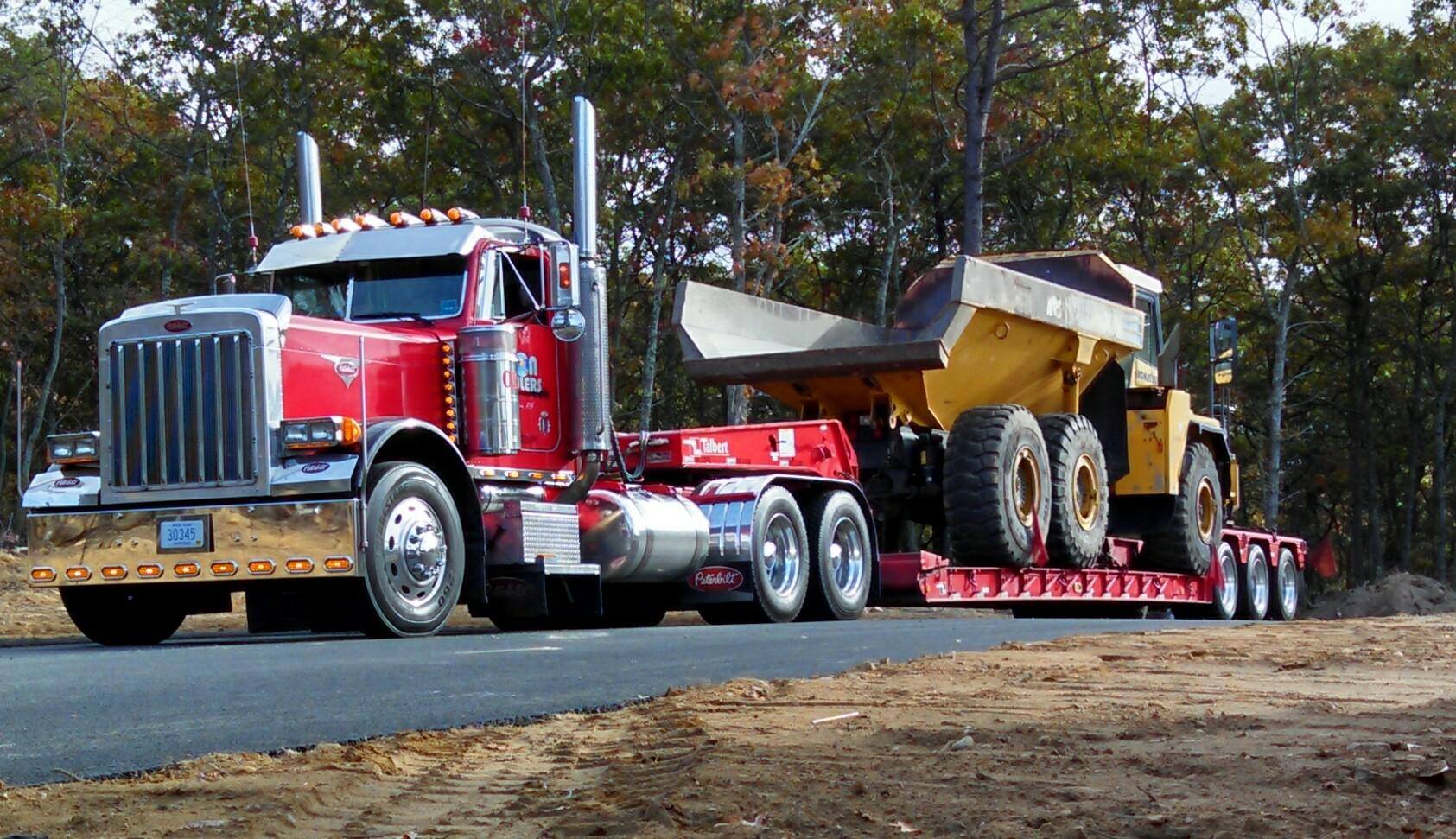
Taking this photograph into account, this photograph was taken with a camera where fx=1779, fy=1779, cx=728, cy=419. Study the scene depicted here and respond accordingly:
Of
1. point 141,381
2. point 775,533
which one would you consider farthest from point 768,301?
point 141,381

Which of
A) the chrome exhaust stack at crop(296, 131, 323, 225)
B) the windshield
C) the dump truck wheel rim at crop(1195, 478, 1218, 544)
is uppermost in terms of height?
the chrome exhaust stack at crop(296, 131, 323, 225)

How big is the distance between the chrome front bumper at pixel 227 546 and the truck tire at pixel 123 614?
69cm

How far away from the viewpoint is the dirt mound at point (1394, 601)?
81.3 feet

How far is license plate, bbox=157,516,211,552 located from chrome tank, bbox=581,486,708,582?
3.26 m

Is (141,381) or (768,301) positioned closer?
(141,381)

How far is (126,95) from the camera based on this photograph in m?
34.4

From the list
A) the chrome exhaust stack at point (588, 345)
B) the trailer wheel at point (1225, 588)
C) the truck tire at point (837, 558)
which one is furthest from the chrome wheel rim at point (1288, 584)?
the chrome exhaust stack at point (588, 345)

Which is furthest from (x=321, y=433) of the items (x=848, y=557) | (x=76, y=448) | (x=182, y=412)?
(x=848, y=557)

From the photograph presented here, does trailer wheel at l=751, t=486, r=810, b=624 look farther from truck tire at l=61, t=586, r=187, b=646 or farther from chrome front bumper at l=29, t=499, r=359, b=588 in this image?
truck tire at l=61, t=586, r=187, b=646

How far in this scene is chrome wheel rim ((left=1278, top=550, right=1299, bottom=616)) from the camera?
23656 millimetres

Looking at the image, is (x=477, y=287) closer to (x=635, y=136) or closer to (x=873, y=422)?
(x=873, y=422)

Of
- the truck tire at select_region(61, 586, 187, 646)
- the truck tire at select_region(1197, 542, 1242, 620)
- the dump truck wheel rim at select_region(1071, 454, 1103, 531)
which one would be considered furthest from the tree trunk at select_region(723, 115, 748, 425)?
the truck tire at select_region(61, 586, 187, 646)

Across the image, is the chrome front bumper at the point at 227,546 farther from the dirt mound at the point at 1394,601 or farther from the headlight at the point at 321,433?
the dirt mound at the point at 1394,601

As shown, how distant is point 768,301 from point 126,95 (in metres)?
21.6
